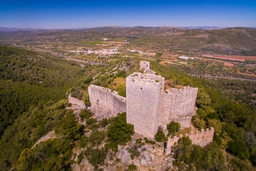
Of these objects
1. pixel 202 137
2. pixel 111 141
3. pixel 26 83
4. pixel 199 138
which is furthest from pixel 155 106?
pixel 26 83

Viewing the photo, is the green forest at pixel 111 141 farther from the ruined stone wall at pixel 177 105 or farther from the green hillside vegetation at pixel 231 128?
the ruined stone wall at pixel 177 105

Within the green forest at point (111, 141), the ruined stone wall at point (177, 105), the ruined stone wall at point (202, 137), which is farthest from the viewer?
the ruined stone wall at point (202, 137)

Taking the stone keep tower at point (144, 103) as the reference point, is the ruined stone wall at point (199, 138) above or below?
below

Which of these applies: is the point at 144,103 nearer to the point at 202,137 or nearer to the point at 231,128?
the point at 202,137

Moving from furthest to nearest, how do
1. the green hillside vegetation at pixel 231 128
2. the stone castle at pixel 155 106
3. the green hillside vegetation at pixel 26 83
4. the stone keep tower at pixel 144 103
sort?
1. the green hillside vegetation at pixel 26 83
2. the green hillside vegetation at pixel 231 128
3. the stone castle at pixel 155 106
4. the stone keep tower at pixel 144 103

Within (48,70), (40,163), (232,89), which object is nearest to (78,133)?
(40,163)

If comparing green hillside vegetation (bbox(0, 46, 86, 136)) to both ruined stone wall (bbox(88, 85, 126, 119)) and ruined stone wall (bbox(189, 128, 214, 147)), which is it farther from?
ruined stone wall (bbox(189, 128, 214, 147))

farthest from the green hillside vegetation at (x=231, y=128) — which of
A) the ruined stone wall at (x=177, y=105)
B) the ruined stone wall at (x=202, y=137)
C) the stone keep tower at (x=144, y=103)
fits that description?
the stone keep tower at (x=144, y=103)

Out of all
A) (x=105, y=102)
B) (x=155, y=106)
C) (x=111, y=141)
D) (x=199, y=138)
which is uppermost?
(x=155, y=106)
